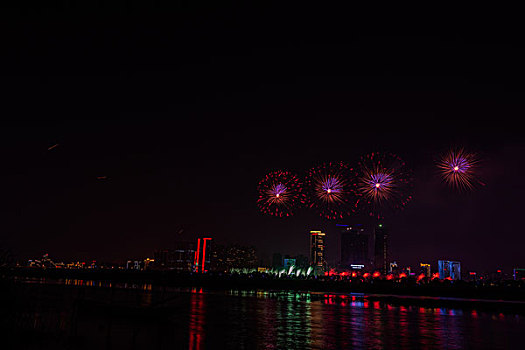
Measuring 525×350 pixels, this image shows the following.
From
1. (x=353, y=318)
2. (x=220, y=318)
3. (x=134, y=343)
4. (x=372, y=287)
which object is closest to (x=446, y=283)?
(x=372, y=287)

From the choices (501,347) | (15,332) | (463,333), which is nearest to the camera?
(15,332)

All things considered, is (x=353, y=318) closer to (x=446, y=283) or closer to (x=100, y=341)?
(x=100, y=341)

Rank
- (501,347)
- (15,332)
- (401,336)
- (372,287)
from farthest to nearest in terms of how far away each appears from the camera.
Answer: (372,287) < (401,336) < (501,347) < (15,332)

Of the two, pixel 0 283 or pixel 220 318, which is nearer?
pixel 0 283

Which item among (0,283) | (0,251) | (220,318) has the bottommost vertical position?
(220,318)

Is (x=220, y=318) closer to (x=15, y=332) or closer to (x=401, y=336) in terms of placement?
(x=401, y=336)

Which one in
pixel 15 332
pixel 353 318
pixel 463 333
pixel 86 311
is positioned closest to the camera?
pixel 15 332

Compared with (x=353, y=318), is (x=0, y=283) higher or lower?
higher

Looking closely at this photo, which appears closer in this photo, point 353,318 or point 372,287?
point 353,318

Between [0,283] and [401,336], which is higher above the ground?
[0,283]
